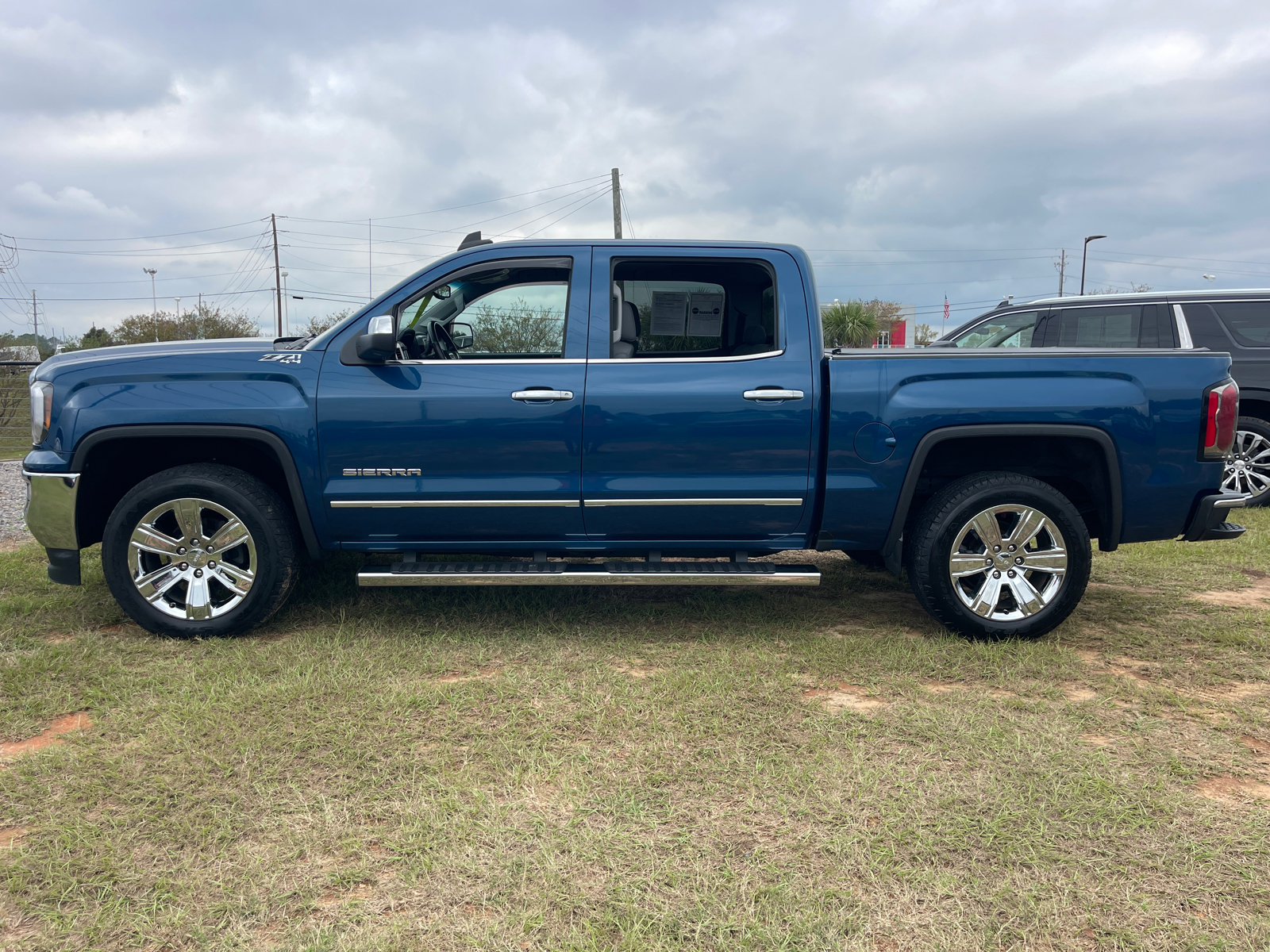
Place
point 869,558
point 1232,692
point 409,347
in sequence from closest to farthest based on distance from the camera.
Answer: point 1232,692, point 409,347, point 869,558

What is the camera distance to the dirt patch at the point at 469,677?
3.69 m

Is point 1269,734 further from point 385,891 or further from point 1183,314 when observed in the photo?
point 1183,314

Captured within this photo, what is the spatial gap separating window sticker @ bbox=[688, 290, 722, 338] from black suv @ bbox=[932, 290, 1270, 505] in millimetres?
3939

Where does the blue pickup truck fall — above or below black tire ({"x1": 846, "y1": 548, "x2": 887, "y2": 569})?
above

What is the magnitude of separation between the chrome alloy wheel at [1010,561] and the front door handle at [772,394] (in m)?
1.04

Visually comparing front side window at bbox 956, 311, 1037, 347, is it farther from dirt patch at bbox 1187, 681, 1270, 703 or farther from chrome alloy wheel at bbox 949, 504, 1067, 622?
dirt patch at bbox 1187, 681, 1270, 703

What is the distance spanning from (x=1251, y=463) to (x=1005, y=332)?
2392mm

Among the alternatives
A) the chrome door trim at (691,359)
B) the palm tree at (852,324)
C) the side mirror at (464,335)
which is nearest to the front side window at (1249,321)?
the chrome door trim at (691,359)

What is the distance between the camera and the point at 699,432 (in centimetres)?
399

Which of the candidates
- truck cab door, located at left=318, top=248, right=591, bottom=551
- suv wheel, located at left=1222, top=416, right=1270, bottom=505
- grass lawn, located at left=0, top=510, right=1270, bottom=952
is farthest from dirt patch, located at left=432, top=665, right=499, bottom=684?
suv wheel, located at left=1222, top=416, right=1270, bottom=505

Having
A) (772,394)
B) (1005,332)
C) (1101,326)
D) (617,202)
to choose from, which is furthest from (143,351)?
(617,202)

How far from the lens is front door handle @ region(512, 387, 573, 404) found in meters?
3.98

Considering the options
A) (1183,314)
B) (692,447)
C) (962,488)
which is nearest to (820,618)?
(962,488)

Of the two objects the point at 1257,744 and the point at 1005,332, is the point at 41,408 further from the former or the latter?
the point at 1005,332
